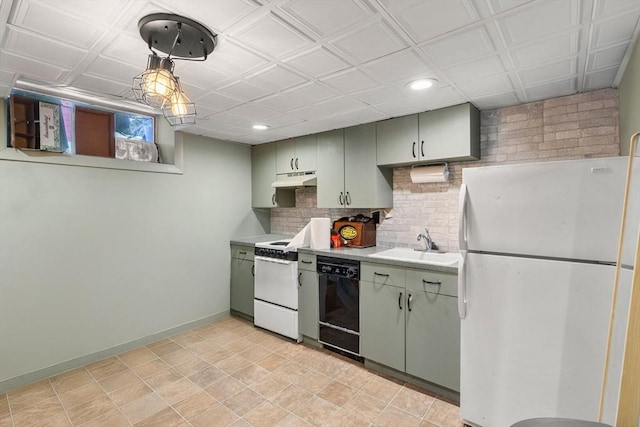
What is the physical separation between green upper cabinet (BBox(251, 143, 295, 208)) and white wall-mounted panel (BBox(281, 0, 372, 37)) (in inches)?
105

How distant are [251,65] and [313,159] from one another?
182cm

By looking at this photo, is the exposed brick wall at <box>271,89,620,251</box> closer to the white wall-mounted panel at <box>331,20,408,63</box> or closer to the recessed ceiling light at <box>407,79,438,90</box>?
the recessed ceiling light at <box>407,79,438,90</box>

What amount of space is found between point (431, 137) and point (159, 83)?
2.18 metres

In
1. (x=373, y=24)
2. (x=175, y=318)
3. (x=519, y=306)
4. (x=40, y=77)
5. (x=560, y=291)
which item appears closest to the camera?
(x=373, y=24)

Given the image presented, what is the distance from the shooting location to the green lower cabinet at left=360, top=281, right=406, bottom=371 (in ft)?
8.30

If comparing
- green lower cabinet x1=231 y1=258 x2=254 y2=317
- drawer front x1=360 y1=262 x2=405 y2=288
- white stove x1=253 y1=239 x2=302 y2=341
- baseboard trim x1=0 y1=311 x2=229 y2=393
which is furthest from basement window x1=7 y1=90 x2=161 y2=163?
drawer front x1=360 y1=262 x2=405 y2=288

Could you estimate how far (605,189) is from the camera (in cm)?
156

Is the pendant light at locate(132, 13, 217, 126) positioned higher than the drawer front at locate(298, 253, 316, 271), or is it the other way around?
the pendant light at locate(132, 13, 217, 126)

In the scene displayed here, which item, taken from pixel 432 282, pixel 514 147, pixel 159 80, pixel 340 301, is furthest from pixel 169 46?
pixel 514 147

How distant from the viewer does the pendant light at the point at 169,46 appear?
142 cm

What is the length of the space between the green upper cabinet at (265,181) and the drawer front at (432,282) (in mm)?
2186

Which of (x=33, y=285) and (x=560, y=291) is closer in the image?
(x=560, y=291)

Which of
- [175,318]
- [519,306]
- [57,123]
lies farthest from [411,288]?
[57,123]

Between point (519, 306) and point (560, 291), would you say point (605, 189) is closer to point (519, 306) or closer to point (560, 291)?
point (560, 291)
